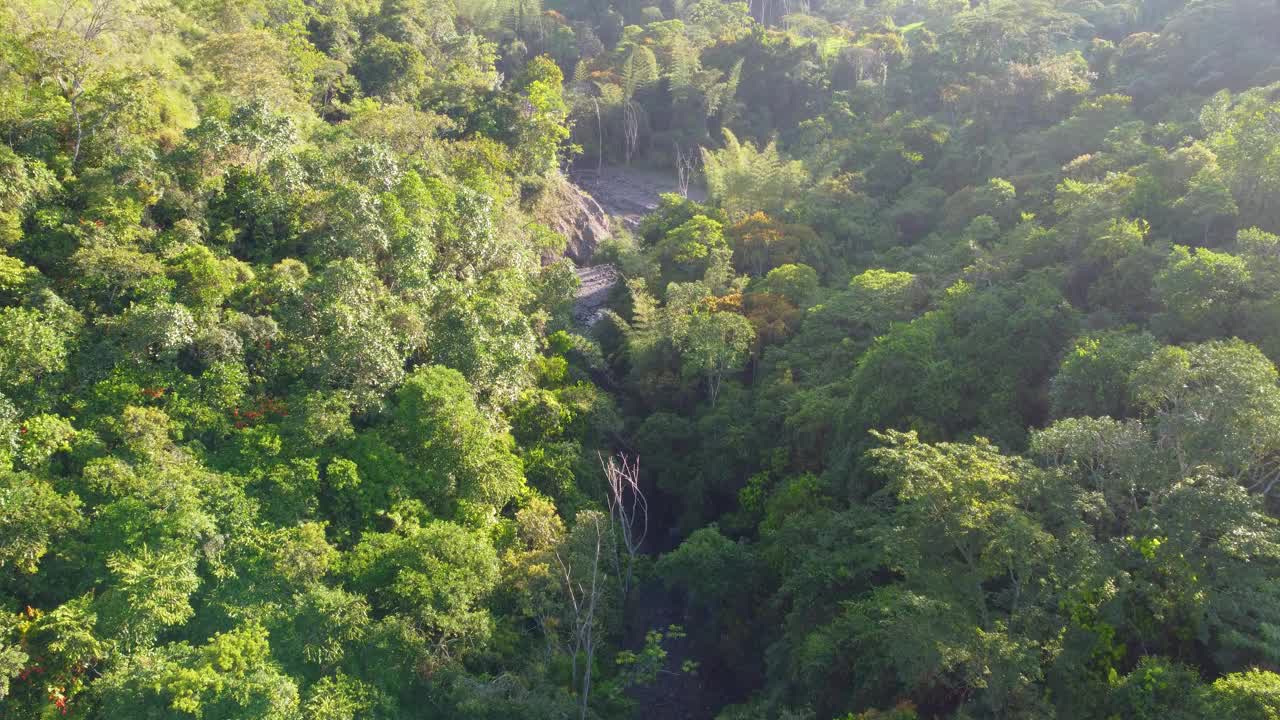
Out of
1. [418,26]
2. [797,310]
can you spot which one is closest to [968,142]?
[797,310]

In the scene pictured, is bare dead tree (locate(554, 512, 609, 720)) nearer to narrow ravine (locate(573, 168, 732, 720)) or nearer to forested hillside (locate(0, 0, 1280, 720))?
forested hillside (locate(0, 0, 1280, 720))

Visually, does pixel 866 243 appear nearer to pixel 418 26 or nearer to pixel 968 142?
pixel 968 142

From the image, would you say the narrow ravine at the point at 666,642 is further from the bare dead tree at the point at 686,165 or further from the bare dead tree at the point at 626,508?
the bare dead tree at the point at 686,165

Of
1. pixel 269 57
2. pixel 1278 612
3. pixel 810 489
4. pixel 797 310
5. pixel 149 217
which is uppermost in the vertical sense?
pixel 269 57

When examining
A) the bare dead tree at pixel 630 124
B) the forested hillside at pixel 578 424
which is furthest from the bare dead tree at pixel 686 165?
the forested hillside at pixel 578 424

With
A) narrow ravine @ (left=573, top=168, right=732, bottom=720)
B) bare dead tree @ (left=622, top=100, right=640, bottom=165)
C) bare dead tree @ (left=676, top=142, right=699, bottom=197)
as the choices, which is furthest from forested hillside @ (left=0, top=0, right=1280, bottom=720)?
bare dead tree @ (left=622, top=100, right=640, bottom=165)
